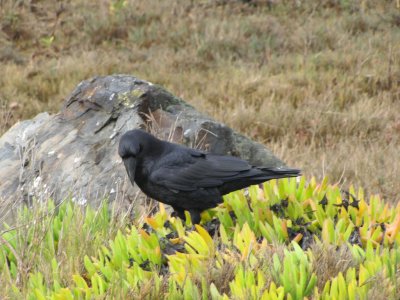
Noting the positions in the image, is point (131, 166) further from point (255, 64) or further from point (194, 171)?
point (255, 64)

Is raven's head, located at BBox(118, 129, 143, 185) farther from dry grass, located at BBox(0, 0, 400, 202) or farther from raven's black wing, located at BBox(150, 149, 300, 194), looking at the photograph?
dry grass, located at BBox(0, 0, 400, 202)

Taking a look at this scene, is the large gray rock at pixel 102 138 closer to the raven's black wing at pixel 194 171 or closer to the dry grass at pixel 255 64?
the raven's black wing at pixel 194 171

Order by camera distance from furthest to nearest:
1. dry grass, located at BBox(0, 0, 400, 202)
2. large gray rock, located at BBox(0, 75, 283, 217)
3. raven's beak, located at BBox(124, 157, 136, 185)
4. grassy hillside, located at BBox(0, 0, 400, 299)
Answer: dry grass, located at BBox(0, 0, 400, 202) < large gray rock, located at BBox(0, 75, 283, 217) < raven's beak, located at BBox(124, 157, 136, 185) < grassy hillside, located at BBox(0, 0, 400, 299)

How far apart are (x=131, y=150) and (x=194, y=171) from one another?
384 mm

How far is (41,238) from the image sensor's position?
3602 mm

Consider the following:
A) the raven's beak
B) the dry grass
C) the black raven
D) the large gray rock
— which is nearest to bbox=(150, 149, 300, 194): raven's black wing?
the black raven

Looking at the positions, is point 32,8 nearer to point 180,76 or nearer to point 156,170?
point 180,76

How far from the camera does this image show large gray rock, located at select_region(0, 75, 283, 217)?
16.2 feet

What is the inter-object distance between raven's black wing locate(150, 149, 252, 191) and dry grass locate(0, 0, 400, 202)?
2262 millimetres

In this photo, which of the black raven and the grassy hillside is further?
the black raven

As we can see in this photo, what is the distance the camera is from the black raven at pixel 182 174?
3785mm

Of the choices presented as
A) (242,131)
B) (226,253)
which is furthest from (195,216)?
(242,131)

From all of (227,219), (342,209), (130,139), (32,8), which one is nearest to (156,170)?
(130,139)

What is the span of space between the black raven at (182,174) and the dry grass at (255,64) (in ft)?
7.44
